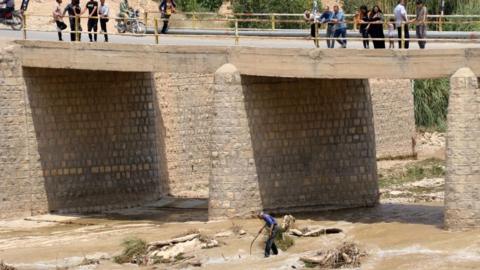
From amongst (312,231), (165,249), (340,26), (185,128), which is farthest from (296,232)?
(185,128)

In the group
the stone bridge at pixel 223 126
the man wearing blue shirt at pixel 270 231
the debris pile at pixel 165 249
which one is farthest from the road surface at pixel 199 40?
the man wearing blue shirt at pixel 270 231

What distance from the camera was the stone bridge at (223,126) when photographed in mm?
31438

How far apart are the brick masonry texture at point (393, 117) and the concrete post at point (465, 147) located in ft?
54.7

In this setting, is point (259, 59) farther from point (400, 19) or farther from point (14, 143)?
point (14, 143)

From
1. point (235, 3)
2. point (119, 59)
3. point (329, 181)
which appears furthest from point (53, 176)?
point (235, 3)

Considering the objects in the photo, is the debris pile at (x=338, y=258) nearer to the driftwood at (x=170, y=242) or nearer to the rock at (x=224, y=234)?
the rock at (x=224, y=234)

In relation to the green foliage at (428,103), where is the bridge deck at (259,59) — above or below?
above

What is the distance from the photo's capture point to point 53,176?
37719mm

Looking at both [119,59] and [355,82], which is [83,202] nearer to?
[119,59]

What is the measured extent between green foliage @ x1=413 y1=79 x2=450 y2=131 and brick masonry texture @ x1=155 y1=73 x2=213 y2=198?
12488mm

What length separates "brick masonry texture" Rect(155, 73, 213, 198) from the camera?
4219 centimetres

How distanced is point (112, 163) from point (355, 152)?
21.9 ft

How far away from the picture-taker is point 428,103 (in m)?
53.7

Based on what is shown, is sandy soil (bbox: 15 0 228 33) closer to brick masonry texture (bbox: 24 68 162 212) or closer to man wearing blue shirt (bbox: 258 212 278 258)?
brick masonry texture (bbox: 24 68 162 212)
